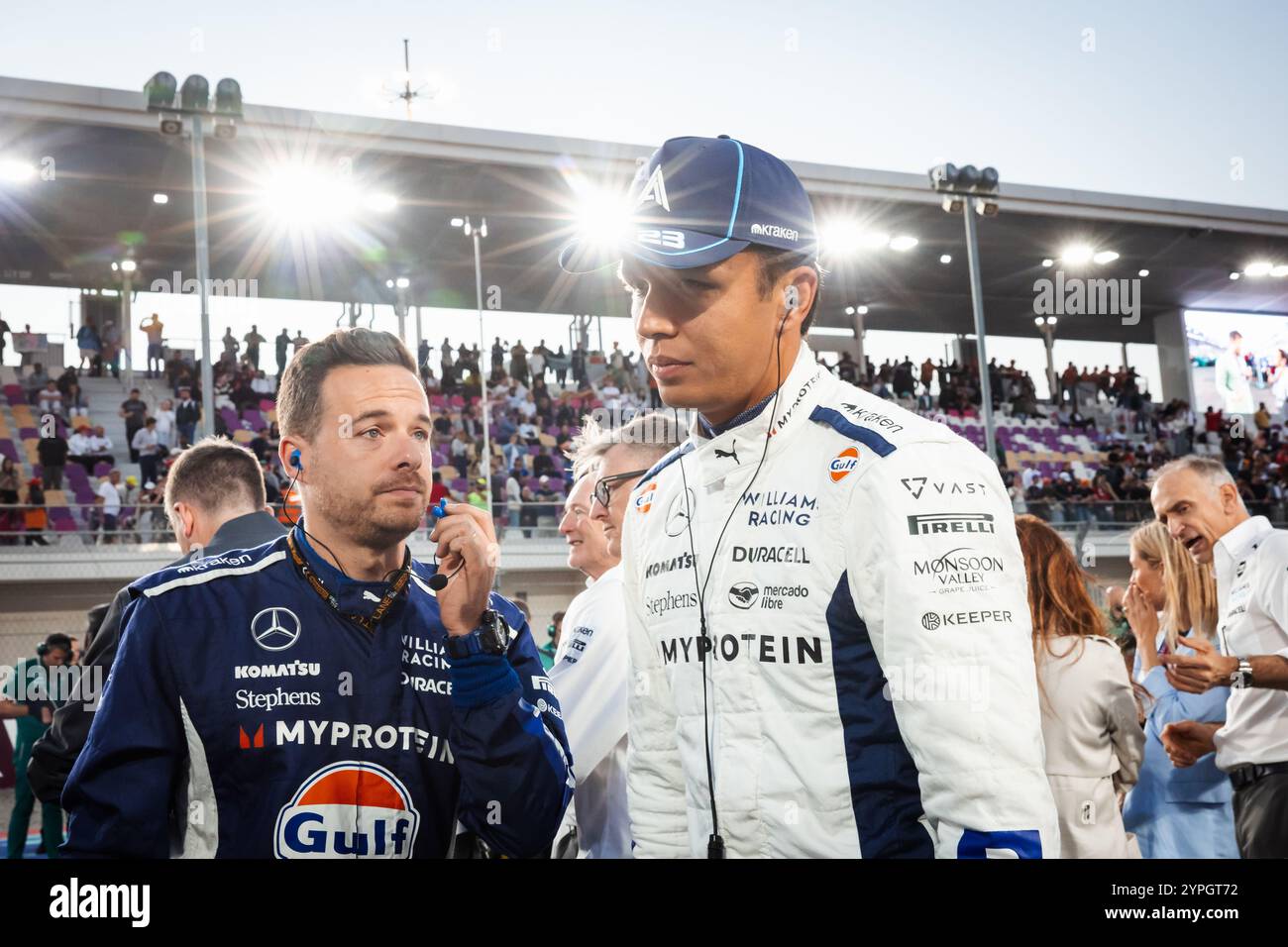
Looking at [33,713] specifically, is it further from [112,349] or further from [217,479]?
[112,349]

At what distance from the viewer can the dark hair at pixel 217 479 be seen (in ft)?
11.7

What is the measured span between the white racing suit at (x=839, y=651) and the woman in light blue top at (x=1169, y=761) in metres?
2.92

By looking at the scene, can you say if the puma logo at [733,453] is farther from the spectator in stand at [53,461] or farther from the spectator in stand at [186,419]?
the spectator in stand at [186,419]

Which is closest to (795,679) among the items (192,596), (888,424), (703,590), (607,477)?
(703,590)

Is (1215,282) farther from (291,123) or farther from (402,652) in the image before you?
(402,652)

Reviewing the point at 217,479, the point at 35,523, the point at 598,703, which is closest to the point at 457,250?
the point at 35,523

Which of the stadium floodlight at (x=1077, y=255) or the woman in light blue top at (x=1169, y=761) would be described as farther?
the stadium floodlight at (x=1077, y=255)

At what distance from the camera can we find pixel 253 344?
19.6 meters

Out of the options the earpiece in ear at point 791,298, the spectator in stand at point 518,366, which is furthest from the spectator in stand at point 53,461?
the earpiece in ear at point 791,298

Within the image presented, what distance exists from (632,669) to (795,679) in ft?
1.42

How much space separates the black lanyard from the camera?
6.63 ft

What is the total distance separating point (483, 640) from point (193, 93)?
1069 cm
